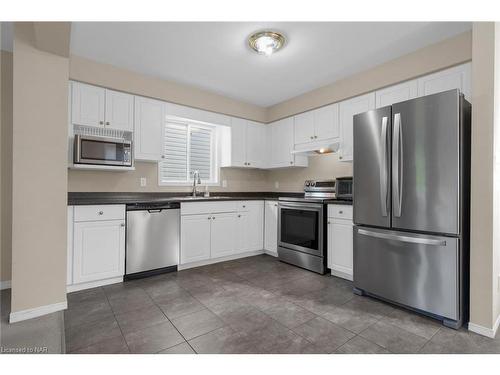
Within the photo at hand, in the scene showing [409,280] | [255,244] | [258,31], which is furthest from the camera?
[255,244]

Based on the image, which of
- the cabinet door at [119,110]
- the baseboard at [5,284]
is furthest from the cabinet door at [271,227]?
the baseboard at [5,284]

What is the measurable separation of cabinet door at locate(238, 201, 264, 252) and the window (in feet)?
2.88

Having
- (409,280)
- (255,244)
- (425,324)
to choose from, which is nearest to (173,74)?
(255,244)

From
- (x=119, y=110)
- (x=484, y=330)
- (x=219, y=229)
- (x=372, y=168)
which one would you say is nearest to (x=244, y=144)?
(x=219, y=229)

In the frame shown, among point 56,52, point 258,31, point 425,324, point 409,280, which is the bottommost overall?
point 425,324

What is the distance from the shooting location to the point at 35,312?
2.09 m

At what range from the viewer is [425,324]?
80.4 inches

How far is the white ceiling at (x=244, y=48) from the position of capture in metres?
2.36

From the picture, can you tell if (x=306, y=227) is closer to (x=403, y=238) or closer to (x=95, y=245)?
(x=403, y=238)

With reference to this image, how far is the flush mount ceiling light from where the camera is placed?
2.44 m

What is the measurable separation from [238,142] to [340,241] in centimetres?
223

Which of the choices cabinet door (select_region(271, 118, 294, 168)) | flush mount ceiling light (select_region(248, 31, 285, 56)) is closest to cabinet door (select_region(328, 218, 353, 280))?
cabinet door (select_region(271, 118, 294, 168))

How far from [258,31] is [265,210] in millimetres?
2467
